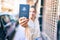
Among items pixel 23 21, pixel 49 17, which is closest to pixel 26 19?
pixel 23 21

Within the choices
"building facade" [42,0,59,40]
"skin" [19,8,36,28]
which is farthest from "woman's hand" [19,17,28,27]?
"building facade" [42,0,59,40]

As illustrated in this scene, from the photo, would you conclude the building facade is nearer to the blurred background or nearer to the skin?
the blurred background

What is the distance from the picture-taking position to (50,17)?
4.63ft

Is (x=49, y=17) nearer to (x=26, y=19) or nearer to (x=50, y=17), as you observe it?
(x=50, y=17)

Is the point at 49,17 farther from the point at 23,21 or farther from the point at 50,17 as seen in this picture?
the point at 23,21

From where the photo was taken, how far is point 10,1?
129cm

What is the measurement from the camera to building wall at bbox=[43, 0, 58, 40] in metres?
1.39

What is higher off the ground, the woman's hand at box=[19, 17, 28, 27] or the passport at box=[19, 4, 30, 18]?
the passport at box=[19, 4, 30, 18]

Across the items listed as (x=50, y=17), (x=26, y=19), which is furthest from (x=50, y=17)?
(x=26, y=19)

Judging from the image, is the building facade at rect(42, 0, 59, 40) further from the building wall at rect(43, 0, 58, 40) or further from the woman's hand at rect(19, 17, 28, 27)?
the woman's hand at rect(19, 17, 28, 27)

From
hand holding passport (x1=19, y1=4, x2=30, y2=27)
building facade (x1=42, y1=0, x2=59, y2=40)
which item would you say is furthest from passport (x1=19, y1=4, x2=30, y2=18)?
building facade (x1=42, y1=0, x2=59, y2=40)

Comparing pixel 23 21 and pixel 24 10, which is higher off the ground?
pixel 24 10

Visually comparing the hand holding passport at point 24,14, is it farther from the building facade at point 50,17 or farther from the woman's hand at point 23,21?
the building facade at point 50,17

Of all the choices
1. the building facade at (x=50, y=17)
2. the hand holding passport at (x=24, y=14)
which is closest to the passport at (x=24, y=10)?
the hand holding passport at (x=24, y=14)
